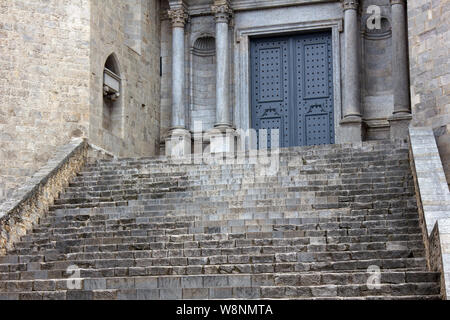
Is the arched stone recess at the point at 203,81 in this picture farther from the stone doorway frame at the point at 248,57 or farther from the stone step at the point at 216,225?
the stone step at the point at 216,225

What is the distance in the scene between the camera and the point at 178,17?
1728cm

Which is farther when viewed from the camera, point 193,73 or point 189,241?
point 193,73

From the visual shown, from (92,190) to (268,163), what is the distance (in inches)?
104

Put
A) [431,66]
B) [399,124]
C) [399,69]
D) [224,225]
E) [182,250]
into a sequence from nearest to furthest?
1. [182,250]
2. [224,225]
3. [431,66]
4. [399,124]
5. [399,69]

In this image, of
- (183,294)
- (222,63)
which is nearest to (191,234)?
(183,294)

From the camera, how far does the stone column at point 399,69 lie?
14867 millimetres

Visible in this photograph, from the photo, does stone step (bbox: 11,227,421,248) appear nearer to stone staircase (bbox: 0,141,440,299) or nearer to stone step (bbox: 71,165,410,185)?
stone staircase (bbox: 0,141,440,299)

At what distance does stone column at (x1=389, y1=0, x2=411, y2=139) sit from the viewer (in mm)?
14867

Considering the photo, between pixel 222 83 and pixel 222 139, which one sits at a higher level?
pixel 222 83

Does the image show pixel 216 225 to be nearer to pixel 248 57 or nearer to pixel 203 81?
pixel 248 57

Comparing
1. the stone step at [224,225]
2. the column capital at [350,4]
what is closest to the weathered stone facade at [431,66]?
the stone step at [224,225]

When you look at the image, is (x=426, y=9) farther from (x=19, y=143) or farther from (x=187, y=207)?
(x=19, y=143)

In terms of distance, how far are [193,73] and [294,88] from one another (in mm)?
2216

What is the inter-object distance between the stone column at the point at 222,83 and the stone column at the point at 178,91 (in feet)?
2.19
